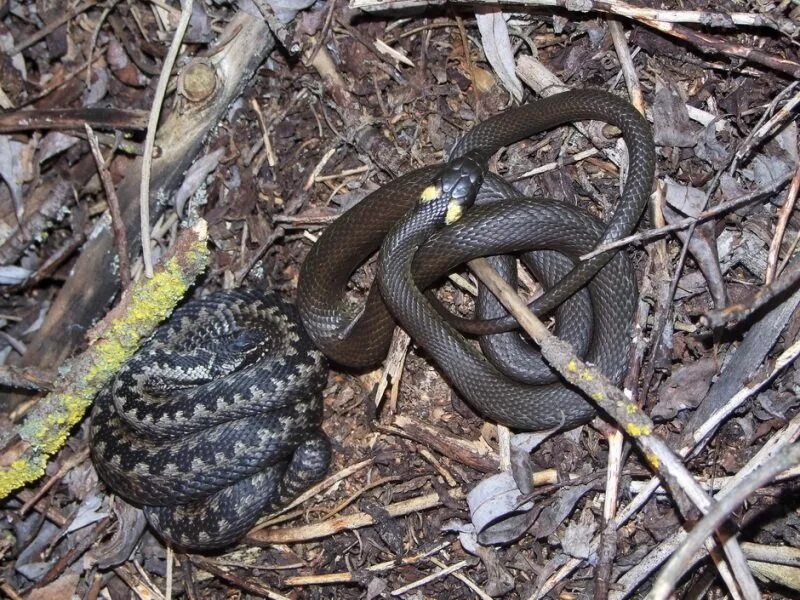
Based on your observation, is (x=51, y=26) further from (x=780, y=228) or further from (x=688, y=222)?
(x=780, y=228)

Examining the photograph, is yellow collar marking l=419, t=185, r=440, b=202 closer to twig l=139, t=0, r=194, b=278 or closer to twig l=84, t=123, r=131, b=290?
twig l=139, t=0, r=194, b=278

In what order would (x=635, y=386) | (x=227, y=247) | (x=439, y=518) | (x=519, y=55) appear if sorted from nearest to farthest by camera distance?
(x=635, y=386)
(x=439, y=518)
(x=519, y=55)
(x=227, y=247)

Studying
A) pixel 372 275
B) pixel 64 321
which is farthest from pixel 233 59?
pixel 64 321

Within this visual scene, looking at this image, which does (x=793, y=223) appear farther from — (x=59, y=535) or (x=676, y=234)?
(x=59, y=535)

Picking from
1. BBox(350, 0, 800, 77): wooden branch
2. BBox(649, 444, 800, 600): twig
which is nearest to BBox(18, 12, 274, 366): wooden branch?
BBox(350, 0, 800, 77): wooden branch

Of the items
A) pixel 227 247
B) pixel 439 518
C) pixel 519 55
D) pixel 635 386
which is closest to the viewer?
pixel 635 386

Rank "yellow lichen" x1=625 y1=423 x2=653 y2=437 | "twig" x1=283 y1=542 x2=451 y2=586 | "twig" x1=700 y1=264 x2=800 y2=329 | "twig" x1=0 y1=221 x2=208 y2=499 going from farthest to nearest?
1. "twig" x1=0 y1=221 x2=208 y2=499
2. "twig" x1=283 y1=542 x2=451 y2=586
3. "yellow lichen" x1=625 y1=423 x2=653 y2=437
4. "twig" x1=700 y1=264 x2=800 y2=329
